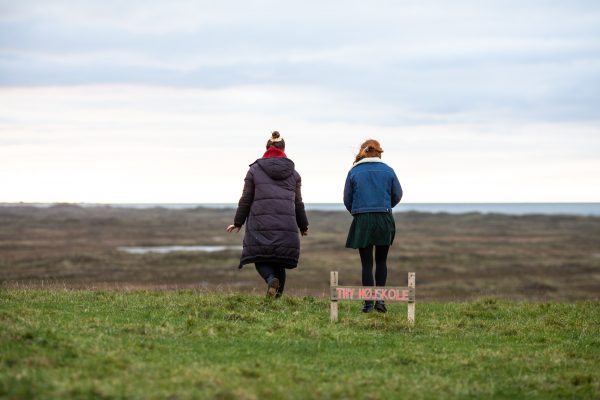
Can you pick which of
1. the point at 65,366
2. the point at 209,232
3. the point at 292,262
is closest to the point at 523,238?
the point at 209,232

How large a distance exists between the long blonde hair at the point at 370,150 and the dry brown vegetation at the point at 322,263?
10058 millimetres

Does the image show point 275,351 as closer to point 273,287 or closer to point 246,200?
point 273,287

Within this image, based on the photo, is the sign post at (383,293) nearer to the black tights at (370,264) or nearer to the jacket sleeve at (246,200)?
the black tights at (370,264)

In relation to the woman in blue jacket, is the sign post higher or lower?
lower

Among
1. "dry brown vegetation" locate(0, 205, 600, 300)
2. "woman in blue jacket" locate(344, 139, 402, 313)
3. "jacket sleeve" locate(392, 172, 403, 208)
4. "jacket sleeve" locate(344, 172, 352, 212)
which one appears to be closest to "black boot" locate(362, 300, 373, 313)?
"woman in blue jacket" locate(344, 139, 402, 313)

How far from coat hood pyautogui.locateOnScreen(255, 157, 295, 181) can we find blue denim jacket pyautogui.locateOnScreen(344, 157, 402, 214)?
3.95 feet

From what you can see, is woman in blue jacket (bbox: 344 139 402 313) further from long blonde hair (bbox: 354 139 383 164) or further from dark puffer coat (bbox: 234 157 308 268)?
→ dark puffer coat (bbox: 234 157 308 268)

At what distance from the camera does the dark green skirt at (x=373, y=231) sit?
523 inches

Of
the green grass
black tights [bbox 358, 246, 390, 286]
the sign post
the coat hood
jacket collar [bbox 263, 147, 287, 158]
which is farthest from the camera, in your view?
jacket collar [bbox 263, 147, 287, 158]

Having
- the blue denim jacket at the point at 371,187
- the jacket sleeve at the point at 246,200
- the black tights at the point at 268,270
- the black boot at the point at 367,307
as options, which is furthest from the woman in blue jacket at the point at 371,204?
the jacket sleeve at the point at 246,200

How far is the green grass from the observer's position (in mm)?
8078

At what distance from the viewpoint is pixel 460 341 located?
11453mm

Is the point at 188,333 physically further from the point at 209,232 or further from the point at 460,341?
the point at 209,232

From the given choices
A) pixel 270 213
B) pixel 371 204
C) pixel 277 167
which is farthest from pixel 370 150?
pixel 270 213
